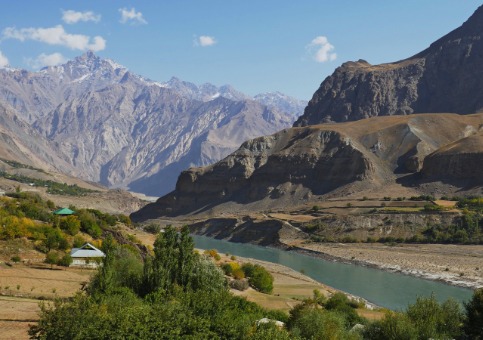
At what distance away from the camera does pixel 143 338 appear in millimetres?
16250

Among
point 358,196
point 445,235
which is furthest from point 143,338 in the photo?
point 358,196

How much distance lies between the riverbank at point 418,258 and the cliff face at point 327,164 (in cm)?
4448

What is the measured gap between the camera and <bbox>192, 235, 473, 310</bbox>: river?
172 ft

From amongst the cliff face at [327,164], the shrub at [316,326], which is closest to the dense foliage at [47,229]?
the shrub at [316,326]

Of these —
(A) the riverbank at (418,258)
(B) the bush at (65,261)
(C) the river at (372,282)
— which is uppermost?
(B) the bush at (65,261)

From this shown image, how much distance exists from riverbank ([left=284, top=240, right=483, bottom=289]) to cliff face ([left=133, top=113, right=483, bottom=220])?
4448 cm

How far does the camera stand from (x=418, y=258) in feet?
253

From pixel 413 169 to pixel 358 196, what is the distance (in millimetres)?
20693

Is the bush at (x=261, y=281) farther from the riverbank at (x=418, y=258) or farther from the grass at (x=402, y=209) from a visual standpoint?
the grass at (x=402, y=209)

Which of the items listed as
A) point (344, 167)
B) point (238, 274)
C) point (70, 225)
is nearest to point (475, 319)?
point (238, 274)

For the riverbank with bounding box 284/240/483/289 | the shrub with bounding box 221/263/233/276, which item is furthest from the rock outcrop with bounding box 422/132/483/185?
the shrub with bounding box 221/263/233/276

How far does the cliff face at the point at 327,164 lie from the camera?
459ft

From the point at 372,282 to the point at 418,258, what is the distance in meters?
18.2

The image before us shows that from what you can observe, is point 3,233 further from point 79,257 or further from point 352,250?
point 352,250
